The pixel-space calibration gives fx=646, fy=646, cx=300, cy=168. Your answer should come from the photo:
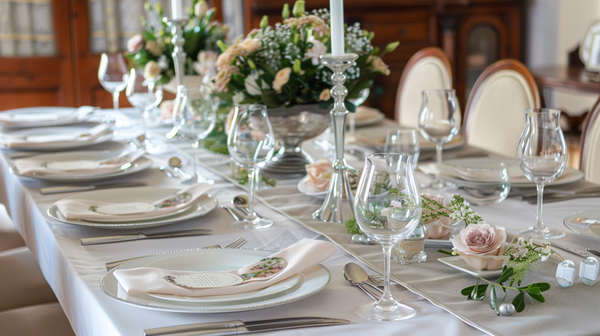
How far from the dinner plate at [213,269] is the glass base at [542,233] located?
403 mm

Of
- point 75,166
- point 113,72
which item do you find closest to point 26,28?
point 113,72

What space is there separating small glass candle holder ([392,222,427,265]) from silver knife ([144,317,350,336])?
0.68 feet

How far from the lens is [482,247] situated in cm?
83

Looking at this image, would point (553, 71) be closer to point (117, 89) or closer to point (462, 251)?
point (117, 89)

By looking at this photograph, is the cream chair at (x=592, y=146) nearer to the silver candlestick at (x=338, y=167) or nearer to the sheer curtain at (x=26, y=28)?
the silver candlestick at (x=338, y=167)

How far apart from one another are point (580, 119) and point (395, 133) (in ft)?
9.53

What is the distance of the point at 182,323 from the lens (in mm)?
751

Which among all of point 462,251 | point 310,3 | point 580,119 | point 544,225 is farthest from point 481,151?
point 310,3

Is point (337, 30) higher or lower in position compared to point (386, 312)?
higher

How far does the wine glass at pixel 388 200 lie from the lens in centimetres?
74

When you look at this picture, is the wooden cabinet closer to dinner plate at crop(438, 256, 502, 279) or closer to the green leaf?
dinner plate at crop(438, 256, 502, 279)

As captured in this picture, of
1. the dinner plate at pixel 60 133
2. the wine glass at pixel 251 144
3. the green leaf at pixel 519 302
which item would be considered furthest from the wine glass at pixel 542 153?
the dinner plate at pixel 60 133

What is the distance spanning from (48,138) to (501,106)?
1.49 meters

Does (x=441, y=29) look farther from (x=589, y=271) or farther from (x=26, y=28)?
(x=589, y=271)
